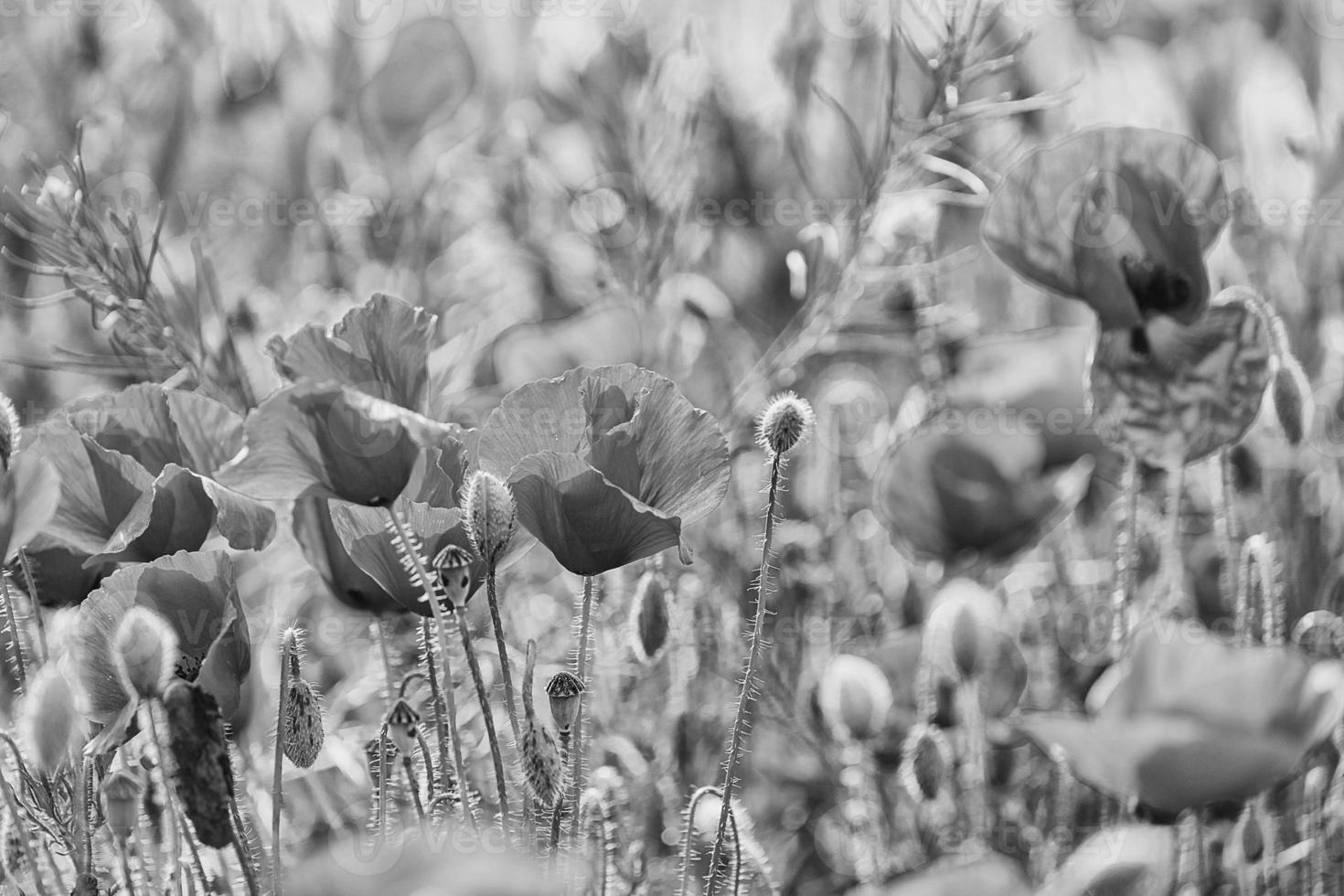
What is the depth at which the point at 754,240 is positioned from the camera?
1.34m

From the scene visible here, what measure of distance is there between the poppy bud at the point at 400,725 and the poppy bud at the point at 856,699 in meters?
0.30

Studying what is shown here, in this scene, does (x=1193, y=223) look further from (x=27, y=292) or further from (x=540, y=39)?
→ (x=27, y=292)

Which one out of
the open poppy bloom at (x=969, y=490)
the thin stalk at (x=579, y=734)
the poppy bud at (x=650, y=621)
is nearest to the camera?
the thin stalk at (x=579, y=734)

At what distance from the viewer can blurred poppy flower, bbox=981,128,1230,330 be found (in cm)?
74

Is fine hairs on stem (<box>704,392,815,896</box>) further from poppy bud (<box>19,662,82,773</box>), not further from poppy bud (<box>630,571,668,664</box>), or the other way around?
poppy bud (<box>19,662,82,773</box>)

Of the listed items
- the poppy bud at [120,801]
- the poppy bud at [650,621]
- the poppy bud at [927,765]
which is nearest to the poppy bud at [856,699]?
the poppy bud at [927,765]

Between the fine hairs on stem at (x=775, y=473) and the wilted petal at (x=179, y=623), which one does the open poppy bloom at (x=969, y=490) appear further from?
the wilted petal at (x=179, y=623)

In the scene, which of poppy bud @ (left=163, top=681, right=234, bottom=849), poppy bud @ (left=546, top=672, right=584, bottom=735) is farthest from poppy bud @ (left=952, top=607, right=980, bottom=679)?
poppy bud @ (left=163, top=681, right=234, bottom=849)

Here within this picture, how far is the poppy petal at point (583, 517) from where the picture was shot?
21.9 inches

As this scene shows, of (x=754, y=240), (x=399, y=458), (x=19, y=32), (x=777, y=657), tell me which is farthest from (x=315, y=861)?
(x=19, y=32)

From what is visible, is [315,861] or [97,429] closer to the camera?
[315,861]

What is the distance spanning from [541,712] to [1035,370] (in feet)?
1.51

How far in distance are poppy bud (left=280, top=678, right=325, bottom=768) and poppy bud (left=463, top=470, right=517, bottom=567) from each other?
98mm

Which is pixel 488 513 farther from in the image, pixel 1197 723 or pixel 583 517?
pixel 1197 723
